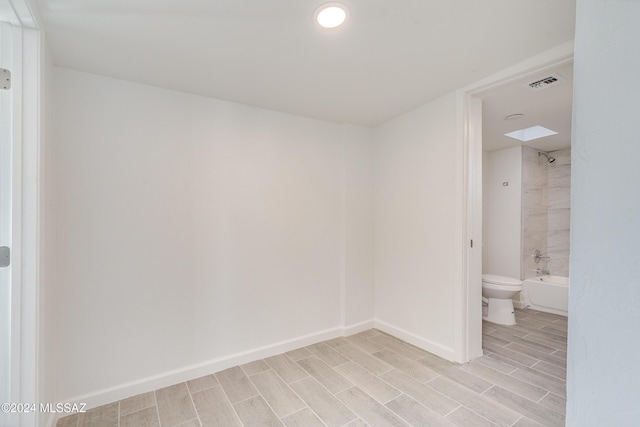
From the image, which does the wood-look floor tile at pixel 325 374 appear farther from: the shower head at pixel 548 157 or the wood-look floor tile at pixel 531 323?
the shower head at pixel 548 157

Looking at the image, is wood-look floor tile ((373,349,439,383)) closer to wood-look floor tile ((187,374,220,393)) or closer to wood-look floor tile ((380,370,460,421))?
wood-look floor tile ((380,370,460,421))

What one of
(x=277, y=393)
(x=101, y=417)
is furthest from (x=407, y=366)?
(x=101, y=417)

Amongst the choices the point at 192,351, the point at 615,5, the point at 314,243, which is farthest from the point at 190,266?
the point at 615,5

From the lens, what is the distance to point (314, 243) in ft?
9.27

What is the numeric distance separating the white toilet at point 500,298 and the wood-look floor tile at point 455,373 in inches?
52.3

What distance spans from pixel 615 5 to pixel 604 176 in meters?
0.48

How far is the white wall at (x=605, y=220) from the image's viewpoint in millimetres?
754

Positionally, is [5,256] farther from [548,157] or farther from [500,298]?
[548,157]

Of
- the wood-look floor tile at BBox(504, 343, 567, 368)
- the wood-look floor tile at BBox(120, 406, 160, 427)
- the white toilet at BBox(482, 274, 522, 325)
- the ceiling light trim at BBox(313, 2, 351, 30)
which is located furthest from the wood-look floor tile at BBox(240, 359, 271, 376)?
the white toilet at BBox(482, 274, 522, 325)

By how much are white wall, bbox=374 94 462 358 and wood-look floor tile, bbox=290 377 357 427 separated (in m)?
1.10

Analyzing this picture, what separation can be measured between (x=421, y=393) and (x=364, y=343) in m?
0.85

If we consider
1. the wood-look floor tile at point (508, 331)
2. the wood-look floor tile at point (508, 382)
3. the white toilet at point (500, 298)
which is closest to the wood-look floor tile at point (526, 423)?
the wood-look floor tile at point (508, 382)

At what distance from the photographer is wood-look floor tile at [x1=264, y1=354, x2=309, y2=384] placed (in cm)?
220

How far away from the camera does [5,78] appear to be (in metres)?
1.33
